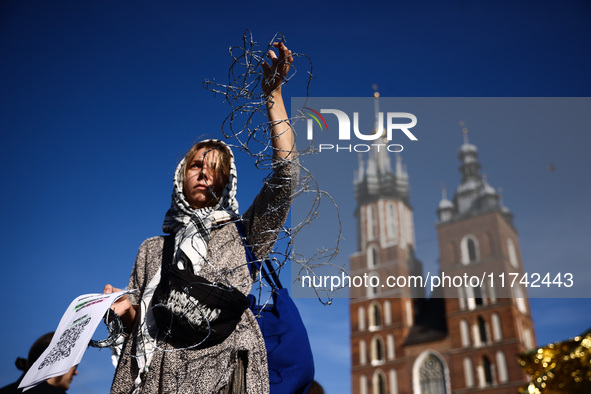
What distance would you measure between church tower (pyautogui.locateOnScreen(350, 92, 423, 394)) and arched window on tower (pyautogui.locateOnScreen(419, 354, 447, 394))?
5.19 ft

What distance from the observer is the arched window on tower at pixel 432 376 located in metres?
30.0

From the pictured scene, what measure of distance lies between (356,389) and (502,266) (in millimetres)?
11562

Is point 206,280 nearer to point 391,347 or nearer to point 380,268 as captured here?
point 391,347

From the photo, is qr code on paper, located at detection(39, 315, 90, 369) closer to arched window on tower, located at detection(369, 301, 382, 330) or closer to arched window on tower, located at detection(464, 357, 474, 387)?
arched window on tower, located at detection(464, 357, 474, 387)

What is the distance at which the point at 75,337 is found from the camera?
934 mm

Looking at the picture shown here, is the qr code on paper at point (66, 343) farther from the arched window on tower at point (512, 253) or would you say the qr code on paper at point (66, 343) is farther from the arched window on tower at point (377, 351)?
the arched window on tower at point (512, 253)

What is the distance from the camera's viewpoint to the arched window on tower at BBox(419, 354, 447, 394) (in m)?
30.0

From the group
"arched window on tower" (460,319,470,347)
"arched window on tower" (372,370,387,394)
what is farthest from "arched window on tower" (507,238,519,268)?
"arched window on tower" (372,370,387,394)

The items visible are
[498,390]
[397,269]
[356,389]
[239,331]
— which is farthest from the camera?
[397,269]

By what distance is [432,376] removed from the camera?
30625 mm

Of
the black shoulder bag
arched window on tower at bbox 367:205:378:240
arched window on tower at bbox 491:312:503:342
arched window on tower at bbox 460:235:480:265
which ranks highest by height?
arched window on tower at bbox 367:205:378:240

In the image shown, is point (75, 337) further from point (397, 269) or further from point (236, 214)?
point (397, 269)

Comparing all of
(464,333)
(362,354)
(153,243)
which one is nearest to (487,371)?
(464,333)

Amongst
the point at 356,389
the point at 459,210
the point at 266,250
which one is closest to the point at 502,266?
the point at 459,210
